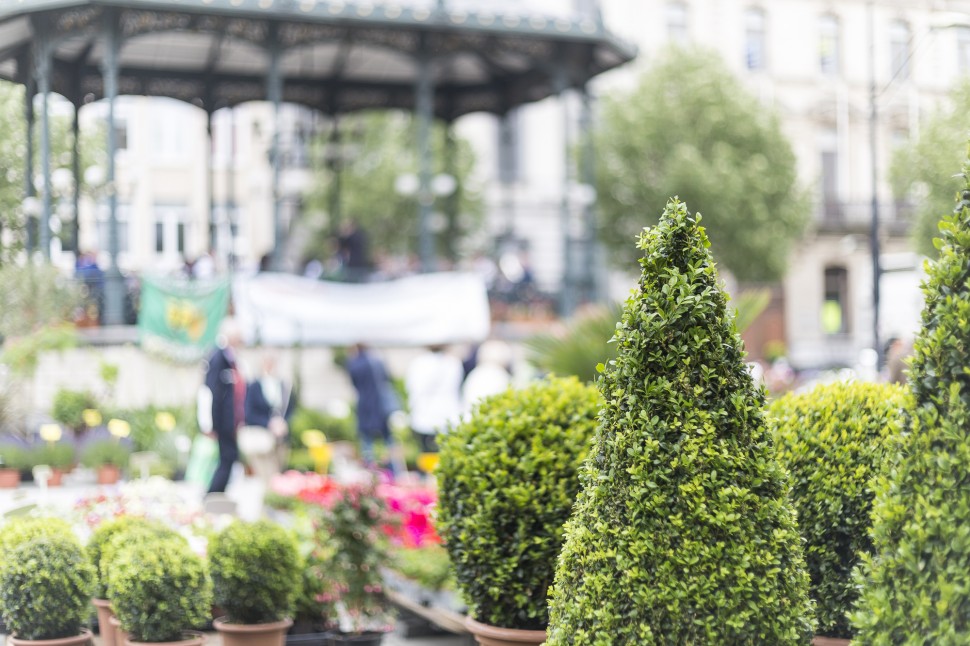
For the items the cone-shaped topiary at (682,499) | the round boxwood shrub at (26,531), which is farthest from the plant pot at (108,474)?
the cone-shaped topiary at (682,499)

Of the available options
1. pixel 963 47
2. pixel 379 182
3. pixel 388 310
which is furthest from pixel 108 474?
pixel 963 47

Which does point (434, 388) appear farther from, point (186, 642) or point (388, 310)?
point (186, 642)

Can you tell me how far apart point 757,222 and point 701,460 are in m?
35.7

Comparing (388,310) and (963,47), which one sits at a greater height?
(963,47)

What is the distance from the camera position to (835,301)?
52.1 m

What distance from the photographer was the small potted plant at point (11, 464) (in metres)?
10.0

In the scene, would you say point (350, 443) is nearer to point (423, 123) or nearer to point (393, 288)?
point (393, 288)

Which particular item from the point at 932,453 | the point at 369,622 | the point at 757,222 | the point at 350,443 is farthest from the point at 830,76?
the point at 932,453

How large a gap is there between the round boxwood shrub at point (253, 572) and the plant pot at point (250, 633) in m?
0.08

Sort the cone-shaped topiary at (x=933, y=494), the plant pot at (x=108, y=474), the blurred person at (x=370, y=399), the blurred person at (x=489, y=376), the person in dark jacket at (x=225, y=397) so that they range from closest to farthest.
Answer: the cone-shaped topiary at (x=933, y=494), the blurred person at (x=489, y=376), the person in dark jacket at (x=225, y=397), the plant pot at (x=108, y=474), the blurred person at (x=370, y=399)

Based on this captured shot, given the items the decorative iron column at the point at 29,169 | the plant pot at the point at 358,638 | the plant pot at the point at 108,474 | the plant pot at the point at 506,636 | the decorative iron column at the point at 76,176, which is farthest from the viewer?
the plant pot at the point at 108,474

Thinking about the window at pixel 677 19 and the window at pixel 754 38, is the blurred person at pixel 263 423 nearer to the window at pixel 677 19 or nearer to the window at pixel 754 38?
the window at pixel 677 19

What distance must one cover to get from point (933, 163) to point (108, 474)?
24.7m

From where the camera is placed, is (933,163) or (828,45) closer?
(933,163)
